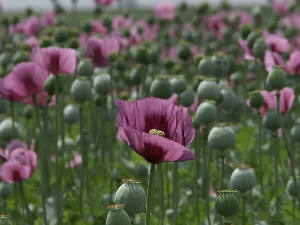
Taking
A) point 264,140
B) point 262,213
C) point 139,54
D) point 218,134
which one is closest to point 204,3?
point 264,140

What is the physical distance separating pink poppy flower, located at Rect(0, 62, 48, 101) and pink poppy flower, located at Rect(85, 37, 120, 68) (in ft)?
2.29

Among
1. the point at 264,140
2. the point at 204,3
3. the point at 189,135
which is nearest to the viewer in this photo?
the point at 189,135

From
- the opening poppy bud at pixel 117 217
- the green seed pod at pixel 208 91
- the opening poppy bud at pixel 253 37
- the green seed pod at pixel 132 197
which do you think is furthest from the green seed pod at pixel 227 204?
the opening poppy bud at pixel 253 37

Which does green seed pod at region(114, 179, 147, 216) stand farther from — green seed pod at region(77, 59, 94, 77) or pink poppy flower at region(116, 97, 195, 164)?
green seed pod at region(77, 59, 94, 77)

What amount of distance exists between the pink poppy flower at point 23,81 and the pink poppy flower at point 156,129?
36.0 inches

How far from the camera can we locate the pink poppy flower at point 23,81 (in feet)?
7.30

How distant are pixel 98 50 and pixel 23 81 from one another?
76 cm

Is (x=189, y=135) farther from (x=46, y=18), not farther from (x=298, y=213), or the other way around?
(x=46, y=18)

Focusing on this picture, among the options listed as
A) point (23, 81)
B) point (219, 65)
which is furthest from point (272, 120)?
point (23, 81)

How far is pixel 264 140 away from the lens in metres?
3.71

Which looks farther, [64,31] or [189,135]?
[64,31]

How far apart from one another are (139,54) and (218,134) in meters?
0.83

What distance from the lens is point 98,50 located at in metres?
2.95

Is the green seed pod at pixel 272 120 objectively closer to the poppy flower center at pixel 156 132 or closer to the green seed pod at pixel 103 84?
the green seed pod at pixel 103 84
